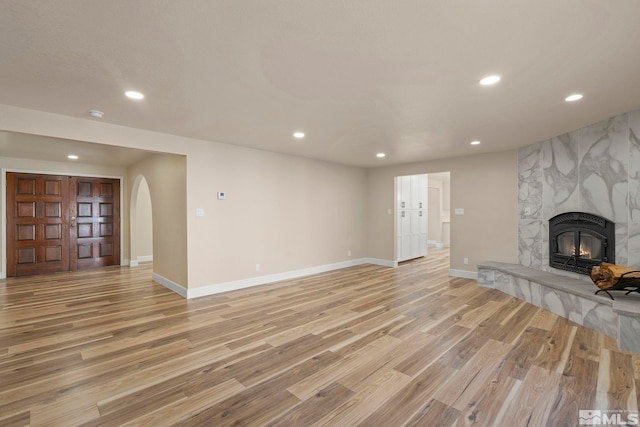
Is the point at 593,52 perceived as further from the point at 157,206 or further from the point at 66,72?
the point at 157,206

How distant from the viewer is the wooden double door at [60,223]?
237 inches

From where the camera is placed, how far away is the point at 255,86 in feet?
8.44

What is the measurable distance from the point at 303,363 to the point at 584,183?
14.2 feet

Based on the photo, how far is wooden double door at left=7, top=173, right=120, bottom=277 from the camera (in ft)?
19.7

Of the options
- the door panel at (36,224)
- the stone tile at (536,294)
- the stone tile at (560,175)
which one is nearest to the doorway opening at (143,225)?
the door panel at (36,224)

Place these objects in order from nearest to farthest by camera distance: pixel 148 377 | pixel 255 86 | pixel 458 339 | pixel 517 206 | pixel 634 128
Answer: pixel 148 377 < pixel 255 86 < pixel 458 339 < pixel 634 128 < pixel 517 206

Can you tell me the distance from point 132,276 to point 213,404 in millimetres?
5126

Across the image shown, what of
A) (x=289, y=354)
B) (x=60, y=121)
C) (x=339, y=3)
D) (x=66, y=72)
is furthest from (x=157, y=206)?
(x=339, y=3)

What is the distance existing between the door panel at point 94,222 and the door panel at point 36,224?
16 cm

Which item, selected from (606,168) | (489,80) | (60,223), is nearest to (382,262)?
(606,168)

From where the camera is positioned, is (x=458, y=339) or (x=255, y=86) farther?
(x=458, y=339)

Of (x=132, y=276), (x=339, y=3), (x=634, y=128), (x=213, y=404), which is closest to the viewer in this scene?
(x=339, y=3)

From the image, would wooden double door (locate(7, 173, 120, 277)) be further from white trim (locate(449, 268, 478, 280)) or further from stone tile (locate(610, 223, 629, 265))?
stone tile (locate(610, 223, 629, 265))

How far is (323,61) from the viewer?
214 cm
